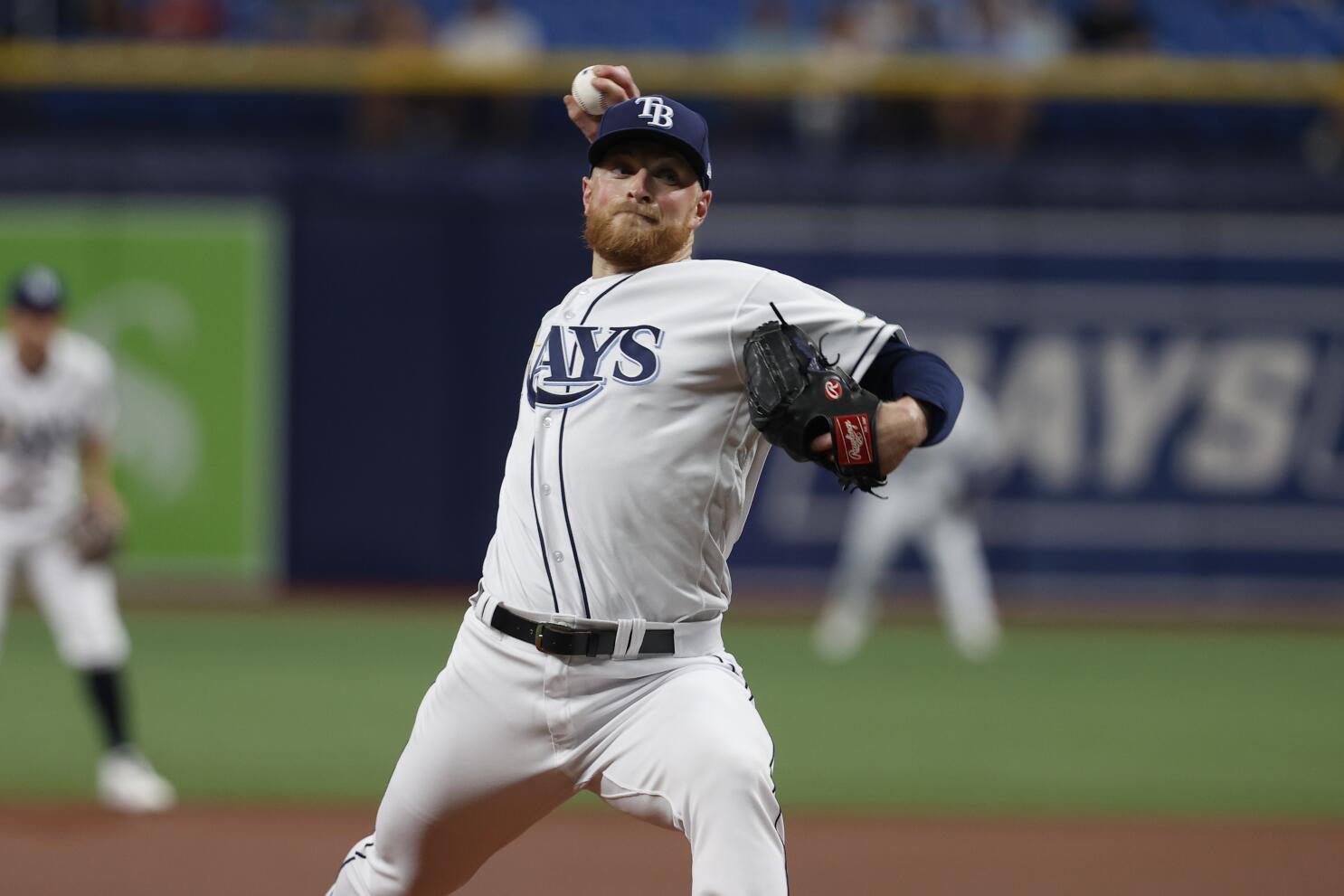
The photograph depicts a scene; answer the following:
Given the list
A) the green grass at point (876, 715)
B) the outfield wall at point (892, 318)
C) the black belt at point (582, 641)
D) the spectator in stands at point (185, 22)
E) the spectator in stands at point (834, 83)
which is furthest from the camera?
the spectator in stands at point (185, 22)

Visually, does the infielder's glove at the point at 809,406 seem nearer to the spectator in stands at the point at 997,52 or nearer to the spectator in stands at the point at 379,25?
the spectator in stands at the point at 997,52

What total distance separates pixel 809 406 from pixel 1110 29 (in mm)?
12815

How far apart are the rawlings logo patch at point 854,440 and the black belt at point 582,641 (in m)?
0.55

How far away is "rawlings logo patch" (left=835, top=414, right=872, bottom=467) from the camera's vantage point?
3596mm

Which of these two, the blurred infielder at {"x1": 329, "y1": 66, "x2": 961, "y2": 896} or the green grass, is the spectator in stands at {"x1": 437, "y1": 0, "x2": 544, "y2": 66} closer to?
the green grass

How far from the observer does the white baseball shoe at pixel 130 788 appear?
24.1 ft

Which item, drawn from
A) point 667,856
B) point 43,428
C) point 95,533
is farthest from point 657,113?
point 43,428

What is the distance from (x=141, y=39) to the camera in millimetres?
15828

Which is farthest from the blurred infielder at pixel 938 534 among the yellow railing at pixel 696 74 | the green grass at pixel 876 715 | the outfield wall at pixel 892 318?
the yellow railing at pixel 696 74

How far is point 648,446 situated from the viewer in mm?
3822

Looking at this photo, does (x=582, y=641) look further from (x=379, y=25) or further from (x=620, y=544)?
(x=379, y=25)

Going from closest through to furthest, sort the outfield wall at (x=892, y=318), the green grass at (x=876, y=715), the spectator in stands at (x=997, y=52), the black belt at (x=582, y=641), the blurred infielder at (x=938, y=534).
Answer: the black belt at (x=582, y=641) → the green grass at (x=876, y=715) → the blurred infielder at (x=938, y=534) → the outfield wall at (x=892, y=318) → the spectator in stands at (x=997, y=52)

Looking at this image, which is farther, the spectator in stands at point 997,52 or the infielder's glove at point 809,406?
the spectator in stands at point 997,52

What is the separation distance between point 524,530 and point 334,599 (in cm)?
1109
